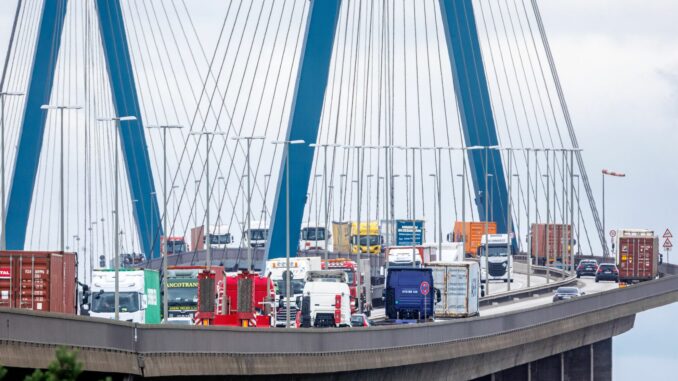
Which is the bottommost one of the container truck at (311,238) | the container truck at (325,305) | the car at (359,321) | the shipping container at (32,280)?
the car at (359,321)

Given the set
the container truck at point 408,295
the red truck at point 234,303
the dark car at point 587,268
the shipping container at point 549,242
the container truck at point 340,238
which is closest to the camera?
the red truck at point 234,303

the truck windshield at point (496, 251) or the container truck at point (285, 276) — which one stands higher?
the truck windshield at point (496, 251)

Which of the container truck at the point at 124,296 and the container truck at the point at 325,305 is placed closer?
the container truck at the point at 124,296

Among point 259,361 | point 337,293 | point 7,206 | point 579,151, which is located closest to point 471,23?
point 579,151

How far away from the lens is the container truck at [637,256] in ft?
343

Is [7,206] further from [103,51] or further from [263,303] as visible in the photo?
[263,303]

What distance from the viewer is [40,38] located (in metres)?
83.2

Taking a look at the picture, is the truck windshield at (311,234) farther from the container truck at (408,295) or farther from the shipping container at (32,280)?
the shipping container at (32,280)

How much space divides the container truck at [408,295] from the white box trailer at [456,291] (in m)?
3.06

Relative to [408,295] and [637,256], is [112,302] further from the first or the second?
[637,256]

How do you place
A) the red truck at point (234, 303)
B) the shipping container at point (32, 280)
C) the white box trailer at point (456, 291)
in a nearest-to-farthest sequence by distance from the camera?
the shipping container at point (32, 280), the red truck at point (234, 303), the white box trailer at point (456, 291)

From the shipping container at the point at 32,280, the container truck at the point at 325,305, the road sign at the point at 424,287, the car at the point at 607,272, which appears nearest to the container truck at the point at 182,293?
the container truck at the point at 325,305

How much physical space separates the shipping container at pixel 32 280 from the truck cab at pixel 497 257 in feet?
186

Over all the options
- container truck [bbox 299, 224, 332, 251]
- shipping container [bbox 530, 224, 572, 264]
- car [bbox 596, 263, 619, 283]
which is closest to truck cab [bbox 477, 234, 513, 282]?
car [bbox 596, 263, 619, 283]
